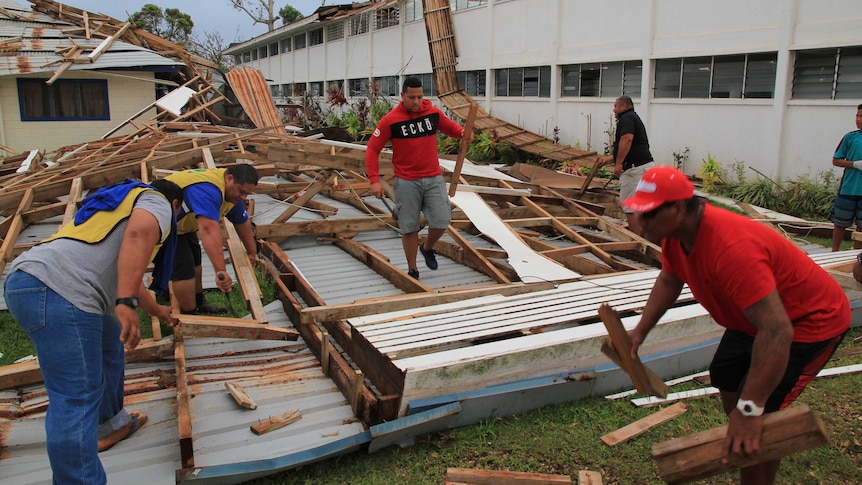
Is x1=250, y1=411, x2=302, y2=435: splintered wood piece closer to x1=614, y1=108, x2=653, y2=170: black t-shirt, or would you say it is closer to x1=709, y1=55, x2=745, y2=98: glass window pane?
x1=614, y1=108, x2=653, y2=170: black t-shirt

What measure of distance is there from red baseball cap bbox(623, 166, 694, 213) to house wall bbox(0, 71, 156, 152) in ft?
51.8

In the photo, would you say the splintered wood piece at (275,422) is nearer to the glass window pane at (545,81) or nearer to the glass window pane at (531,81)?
the glass window pane at (545,81)

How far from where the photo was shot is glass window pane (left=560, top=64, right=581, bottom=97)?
1556 centimetres

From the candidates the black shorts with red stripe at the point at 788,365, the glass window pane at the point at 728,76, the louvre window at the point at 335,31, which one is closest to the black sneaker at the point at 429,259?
the black shorts with red stripe at the point at 788,365

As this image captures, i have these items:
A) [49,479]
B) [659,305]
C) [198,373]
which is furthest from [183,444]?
[659,305]

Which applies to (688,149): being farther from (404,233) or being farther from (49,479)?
(49,479)

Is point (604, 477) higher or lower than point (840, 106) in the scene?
lower

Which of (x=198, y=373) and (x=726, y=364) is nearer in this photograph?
(x=726, y=364)

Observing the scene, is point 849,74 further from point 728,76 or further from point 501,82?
point 501,82

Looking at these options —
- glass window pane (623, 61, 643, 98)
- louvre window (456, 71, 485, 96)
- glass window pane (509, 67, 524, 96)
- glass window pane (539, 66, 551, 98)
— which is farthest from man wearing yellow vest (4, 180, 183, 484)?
louvre window (456, 71, 485, 96)

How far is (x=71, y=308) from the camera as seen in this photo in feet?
8.79

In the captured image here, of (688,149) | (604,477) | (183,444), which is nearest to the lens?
(183,444)

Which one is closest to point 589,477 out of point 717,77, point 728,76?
point 728,76

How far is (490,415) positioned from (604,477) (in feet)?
2.53
